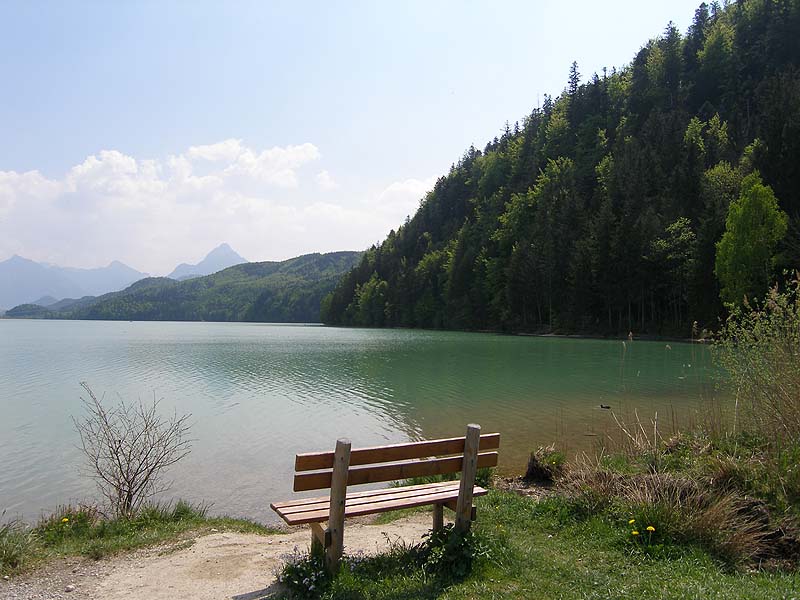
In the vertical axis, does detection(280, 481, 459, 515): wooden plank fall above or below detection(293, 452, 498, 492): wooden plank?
below

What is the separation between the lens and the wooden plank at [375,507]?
214 inches

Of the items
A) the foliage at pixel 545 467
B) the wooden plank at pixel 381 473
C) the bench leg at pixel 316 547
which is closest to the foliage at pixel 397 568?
the bench leg at pixel 316 547

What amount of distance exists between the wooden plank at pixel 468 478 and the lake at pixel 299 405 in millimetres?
5754

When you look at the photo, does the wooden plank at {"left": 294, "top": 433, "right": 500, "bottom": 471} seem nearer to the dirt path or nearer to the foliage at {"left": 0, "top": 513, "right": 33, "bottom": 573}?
the dirt path

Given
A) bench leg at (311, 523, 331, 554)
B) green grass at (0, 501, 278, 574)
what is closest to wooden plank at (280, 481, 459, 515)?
bench leg at (311, 523, 331, 554)

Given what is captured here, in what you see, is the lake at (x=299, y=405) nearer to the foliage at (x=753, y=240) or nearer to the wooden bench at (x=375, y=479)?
the wooden bench at (x=375, y=479)

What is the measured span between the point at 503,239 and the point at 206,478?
295ft

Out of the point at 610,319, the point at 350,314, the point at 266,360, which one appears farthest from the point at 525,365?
the point at 350,314

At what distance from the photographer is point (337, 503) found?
515cm

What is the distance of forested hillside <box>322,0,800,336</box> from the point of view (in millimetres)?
56406

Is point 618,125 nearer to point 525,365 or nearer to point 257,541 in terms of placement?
point 525,365

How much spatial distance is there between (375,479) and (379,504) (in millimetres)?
544

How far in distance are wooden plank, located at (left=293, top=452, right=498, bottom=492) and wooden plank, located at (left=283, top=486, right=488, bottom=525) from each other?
13.4 inches

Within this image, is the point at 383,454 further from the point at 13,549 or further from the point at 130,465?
the point at 130,465
